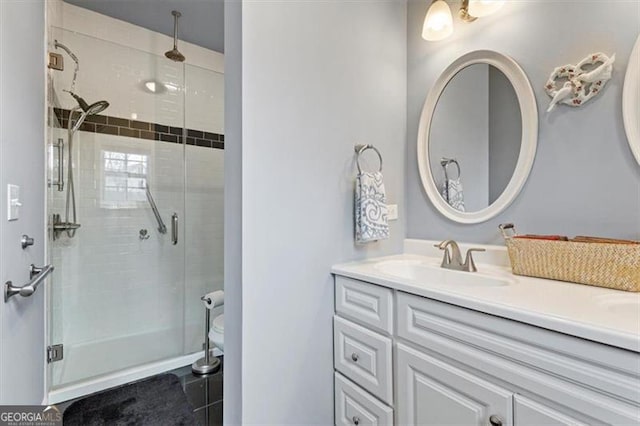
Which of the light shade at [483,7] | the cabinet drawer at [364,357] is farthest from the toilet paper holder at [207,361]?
the light shade at [483,7]

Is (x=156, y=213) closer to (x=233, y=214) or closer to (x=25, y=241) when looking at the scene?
(x=25, y=241)

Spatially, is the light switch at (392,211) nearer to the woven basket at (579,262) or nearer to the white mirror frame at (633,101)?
the woven basket at (579,262)

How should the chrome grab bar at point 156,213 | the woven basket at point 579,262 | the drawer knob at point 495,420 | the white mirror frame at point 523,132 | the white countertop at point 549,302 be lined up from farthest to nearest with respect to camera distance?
the chrome grab bar at point 156,213 < the white mirror frame at point 523,132 < the woven basket at point 579,262 < the drawer knob at point 495,420 < the white countertop at point 549,302

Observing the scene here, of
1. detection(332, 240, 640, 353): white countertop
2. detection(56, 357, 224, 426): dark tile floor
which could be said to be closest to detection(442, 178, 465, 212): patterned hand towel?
detection(332, 240, 640, 353): white countertop

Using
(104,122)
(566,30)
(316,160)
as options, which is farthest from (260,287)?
(104,122)

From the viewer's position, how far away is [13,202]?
3.38ft

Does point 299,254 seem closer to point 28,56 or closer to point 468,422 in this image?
point 468,422

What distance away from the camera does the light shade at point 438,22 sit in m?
1.57

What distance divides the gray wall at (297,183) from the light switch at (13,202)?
733mm

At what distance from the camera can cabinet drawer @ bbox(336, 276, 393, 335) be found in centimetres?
122

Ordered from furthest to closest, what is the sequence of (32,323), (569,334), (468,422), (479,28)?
(479,28) < (32,323) < (468,422) < (569,334)

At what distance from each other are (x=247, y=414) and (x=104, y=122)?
2.26m

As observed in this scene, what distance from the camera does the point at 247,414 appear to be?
124cm

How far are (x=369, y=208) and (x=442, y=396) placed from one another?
0.81 metres
